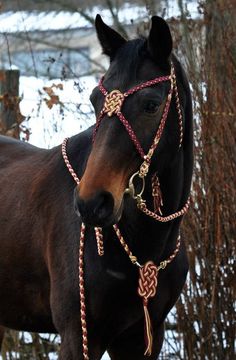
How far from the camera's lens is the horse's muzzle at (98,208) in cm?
268

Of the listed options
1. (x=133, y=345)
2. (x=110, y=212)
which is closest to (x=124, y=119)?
(x=110, y=212)

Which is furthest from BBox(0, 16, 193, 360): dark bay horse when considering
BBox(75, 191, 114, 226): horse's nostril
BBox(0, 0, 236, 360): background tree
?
BBox(0, 0, 236, 360): background tree

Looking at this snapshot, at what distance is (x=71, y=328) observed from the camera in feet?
10.7

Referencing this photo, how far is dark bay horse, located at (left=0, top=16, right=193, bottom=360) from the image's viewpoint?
9.37 feet

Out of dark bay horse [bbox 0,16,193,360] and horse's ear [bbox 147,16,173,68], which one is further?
horse's ear [bbox 147,16,173,68]

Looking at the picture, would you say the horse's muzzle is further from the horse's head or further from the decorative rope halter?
the decorative rope halter

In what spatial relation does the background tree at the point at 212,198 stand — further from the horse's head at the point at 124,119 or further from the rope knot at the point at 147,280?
the horse's head at the point at 124,119

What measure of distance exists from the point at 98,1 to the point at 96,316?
8058 millimetres

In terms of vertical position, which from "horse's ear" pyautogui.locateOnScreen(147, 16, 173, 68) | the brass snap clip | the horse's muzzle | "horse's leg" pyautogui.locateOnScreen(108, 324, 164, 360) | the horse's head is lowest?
"horse's leg" pyautogui.locateOnScreen(108, 324, 164, 360)

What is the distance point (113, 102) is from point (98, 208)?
406 mm

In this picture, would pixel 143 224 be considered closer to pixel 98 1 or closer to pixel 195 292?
pixel 195 292

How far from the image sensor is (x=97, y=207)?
2.68 m

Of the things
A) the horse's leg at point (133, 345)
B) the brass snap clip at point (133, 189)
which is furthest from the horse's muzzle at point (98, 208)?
the horse's leg at point (133, 345)

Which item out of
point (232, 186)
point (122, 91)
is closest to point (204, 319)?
point (232, 186)
